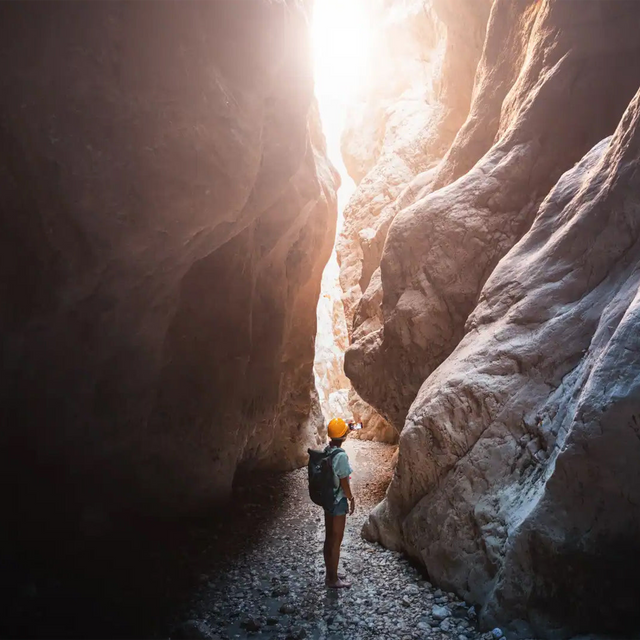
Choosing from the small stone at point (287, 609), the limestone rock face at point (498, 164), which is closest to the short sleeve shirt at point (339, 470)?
the small stone at point (287, 609)

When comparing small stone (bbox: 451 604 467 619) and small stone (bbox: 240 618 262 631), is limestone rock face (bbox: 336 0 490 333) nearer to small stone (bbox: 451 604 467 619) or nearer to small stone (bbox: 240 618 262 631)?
small stone (bbox: 451 604 467 619)

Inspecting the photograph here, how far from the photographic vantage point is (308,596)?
5715 mm

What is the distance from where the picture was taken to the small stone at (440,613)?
482cm

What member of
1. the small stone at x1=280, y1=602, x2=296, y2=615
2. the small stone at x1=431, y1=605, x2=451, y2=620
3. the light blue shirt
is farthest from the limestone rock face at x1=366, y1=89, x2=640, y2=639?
the small stone at x1=280, y1=602, x2=296, y2=615

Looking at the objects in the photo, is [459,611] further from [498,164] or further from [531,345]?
[498,164]

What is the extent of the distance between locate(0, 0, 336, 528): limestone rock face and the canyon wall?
389 centimetres

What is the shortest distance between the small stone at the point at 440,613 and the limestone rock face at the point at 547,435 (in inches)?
12.5

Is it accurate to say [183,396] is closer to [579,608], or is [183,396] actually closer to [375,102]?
[579,608]

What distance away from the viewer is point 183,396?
8.65 meters

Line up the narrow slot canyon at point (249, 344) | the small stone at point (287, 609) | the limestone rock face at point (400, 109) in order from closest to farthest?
the narrow slot canyon at point (249, 344), the small stone at point (287, 609), the limestone rock face at point (400, 109)

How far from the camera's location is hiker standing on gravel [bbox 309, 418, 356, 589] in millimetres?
5867

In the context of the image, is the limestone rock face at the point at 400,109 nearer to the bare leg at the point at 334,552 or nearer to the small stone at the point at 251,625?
the bare leg at the point at 334,552

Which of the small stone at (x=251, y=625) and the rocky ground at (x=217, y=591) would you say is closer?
the rocky ground at (x=217, y=591)

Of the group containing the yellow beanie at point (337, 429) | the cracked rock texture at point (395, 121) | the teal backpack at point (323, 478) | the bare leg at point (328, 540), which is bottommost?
the bare leg at point (328, 540)
